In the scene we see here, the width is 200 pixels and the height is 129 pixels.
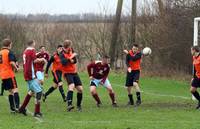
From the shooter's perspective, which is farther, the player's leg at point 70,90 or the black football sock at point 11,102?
the player's leg at point 70,90

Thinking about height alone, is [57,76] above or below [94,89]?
above

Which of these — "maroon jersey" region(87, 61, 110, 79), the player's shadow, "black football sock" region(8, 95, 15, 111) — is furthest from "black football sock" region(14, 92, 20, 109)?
the player's shadow

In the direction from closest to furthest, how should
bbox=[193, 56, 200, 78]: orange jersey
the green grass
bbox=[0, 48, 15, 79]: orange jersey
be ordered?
the green grass → bbox=[0, 48, 15, 79]: orange jersey → bbox=[193, 56, 200, 78]: orange jersey

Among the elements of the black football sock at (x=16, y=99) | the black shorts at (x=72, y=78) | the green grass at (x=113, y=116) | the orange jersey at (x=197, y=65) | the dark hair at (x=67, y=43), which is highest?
the dark hair at (x=67, y=43)

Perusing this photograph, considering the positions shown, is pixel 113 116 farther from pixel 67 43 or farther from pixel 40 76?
pixel 40 76

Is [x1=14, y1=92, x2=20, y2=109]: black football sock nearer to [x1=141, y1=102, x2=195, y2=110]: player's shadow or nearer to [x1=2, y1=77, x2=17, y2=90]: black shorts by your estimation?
[x1=2, y1=77, x2=17, y2=90]: black shorts

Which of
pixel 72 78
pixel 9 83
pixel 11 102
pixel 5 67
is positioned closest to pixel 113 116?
pixel 72 78

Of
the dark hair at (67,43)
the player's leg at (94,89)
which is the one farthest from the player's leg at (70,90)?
the player's leg at (94,89)

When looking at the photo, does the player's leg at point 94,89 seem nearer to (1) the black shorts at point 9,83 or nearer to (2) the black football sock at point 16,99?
(2) the black football sock at point 16,99

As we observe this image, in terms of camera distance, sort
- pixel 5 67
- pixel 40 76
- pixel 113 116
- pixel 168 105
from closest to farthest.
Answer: pixel 113 116 < pixel 5 67 < pixel 168 105 < pixel 40 76

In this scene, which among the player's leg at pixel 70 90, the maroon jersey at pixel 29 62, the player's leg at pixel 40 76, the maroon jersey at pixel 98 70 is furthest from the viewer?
the player's leg at pixel 40 76

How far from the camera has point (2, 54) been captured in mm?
15250

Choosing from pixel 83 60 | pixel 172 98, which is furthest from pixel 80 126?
pixel 83 60

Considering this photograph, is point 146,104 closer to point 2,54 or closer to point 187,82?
point 2,54
